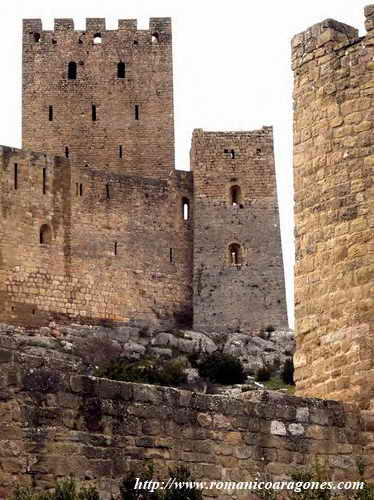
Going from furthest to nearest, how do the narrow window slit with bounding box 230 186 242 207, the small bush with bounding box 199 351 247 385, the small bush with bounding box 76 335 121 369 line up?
the narrow window slit with bounding box 230 186 242 207, the small bush with bounding box 76 335 121 369, the small bush with bounding box 199 351 247 385

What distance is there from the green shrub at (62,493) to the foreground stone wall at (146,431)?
0.11m

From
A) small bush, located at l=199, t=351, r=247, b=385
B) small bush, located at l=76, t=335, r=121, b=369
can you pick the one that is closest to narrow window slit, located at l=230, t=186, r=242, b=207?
small bush, located at l=199, t=351, r=247, b=385

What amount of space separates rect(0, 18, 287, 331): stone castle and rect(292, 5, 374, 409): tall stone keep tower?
3019 cm

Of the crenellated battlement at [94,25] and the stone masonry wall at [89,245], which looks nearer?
the stone masonry wall at [89,245]

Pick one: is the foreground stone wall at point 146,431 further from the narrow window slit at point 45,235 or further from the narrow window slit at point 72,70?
the narrow window slit at point 72,70

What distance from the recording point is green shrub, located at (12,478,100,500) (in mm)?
9141

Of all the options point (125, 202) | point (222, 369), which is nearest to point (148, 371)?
point (222, 369)

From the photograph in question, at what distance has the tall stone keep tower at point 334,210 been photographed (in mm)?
11211

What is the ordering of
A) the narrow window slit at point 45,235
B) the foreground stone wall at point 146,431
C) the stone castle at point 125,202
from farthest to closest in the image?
the narrow window slit at point 45,235 → the stone castle at point 125,202 → the foreground stone wall at point 146,431

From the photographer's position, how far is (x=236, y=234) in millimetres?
45438

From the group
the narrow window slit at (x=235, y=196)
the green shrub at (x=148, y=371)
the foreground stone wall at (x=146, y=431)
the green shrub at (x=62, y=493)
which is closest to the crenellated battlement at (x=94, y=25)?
the narrow window slit at (x=235, y=196)

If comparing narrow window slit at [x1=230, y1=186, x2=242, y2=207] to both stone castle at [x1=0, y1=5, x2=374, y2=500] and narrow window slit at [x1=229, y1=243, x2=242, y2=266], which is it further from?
narrow window slit at [x1=229, y1=243, x2=242, y2=266]

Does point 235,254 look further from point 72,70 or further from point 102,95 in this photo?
point 72,70

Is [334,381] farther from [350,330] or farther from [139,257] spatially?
[139,257]
